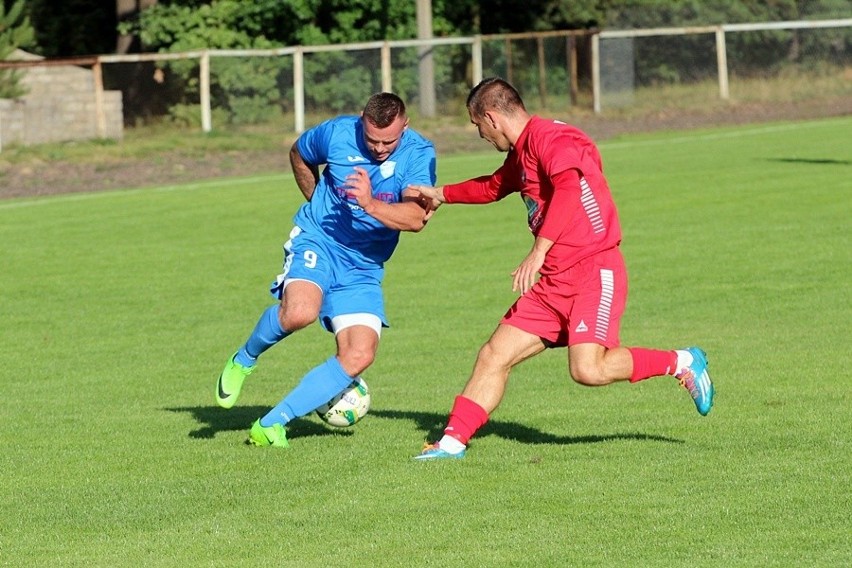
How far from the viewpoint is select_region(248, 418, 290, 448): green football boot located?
309 inches

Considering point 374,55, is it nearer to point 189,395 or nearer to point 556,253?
point 189,395

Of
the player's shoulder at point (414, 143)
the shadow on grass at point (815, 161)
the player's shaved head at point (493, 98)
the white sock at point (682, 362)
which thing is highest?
the player's shaved head at point (493, 98)

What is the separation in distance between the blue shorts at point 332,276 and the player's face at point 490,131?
1213 millimetres

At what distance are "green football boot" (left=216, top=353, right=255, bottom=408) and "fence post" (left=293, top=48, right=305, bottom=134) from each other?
25.7 m

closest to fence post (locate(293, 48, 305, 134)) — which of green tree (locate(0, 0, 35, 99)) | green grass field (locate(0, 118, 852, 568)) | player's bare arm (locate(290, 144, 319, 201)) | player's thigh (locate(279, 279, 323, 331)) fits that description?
green tree (locate(0, 0, 35, 99))

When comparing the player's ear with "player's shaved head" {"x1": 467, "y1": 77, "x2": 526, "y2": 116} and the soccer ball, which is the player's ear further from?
the soccer ball

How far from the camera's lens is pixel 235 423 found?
8.98 m

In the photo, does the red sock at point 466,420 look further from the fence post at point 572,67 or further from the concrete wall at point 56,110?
the fence post at point 572,67

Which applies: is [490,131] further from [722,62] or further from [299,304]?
[722,62]

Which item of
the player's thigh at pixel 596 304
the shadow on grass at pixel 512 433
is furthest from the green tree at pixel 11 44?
the player's thigh at pixel 596 304

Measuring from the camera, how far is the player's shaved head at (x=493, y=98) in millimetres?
7297

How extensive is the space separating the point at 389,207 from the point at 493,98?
782 mm

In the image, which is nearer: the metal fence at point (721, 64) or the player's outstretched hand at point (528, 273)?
the player's outstretched hand at point (528, 273)

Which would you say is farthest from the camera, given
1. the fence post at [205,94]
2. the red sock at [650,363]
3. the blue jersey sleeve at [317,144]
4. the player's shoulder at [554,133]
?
the fence post at [205,94]
